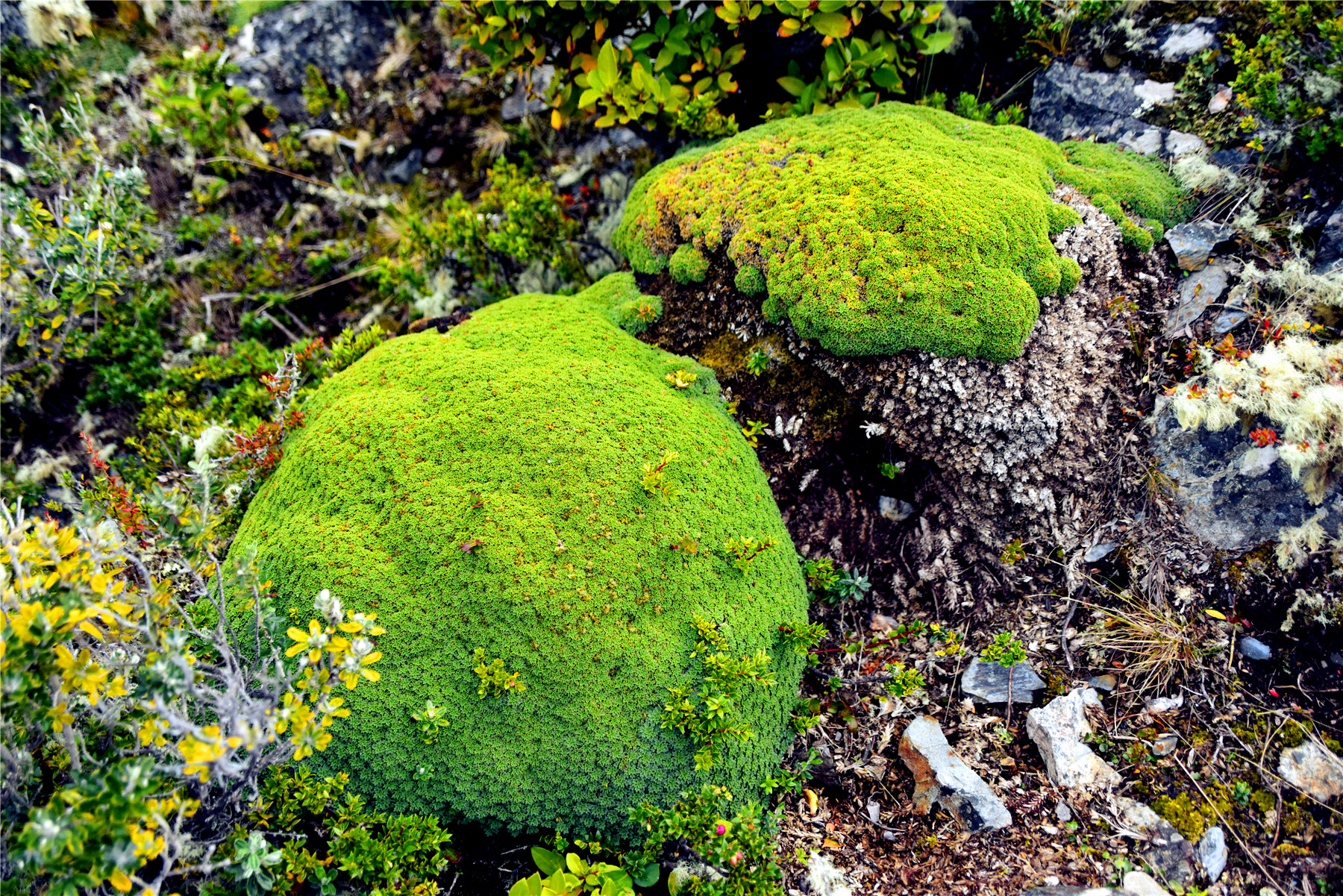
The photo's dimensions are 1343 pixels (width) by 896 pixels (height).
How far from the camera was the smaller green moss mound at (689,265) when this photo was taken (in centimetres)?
553

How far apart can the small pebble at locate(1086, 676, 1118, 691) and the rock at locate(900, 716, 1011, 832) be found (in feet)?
3.37

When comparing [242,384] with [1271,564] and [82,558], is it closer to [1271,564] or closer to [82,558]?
[82,558]

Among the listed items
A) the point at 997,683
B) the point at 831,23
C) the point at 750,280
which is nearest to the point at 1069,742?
the point at 997,683

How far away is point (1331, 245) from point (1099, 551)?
2.62m

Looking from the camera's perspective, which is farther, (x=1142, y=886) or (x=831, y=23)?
(x=831, y=23)

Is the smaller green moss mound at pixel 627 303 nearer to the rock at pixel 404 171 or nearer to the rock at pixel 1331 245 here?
the rock at pixel 404 171

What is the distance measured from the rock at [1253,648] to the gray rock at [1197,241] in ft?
8.91

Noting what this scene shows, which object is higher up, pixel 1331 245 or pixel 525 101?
pixel 525 101

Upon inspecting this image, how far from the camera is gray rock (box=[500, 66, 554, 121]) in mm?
7906

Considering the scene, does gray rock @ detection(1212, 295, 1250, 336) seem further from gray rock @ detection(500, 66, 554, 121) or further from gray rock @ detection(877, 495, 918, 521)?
gray rock @ detection(500, 66, 554, 121)

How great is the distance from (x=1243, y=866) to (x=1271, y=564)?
70.8 inches

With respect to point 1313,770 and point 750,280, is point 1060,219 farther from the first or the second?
point 1313,770

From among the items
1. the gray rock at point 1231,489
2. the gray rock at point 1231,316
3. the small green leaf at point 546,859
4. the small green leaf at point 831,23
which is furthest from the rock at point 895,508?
the small green leaf at point 831,23

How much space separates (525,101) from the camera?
7.94 metres
